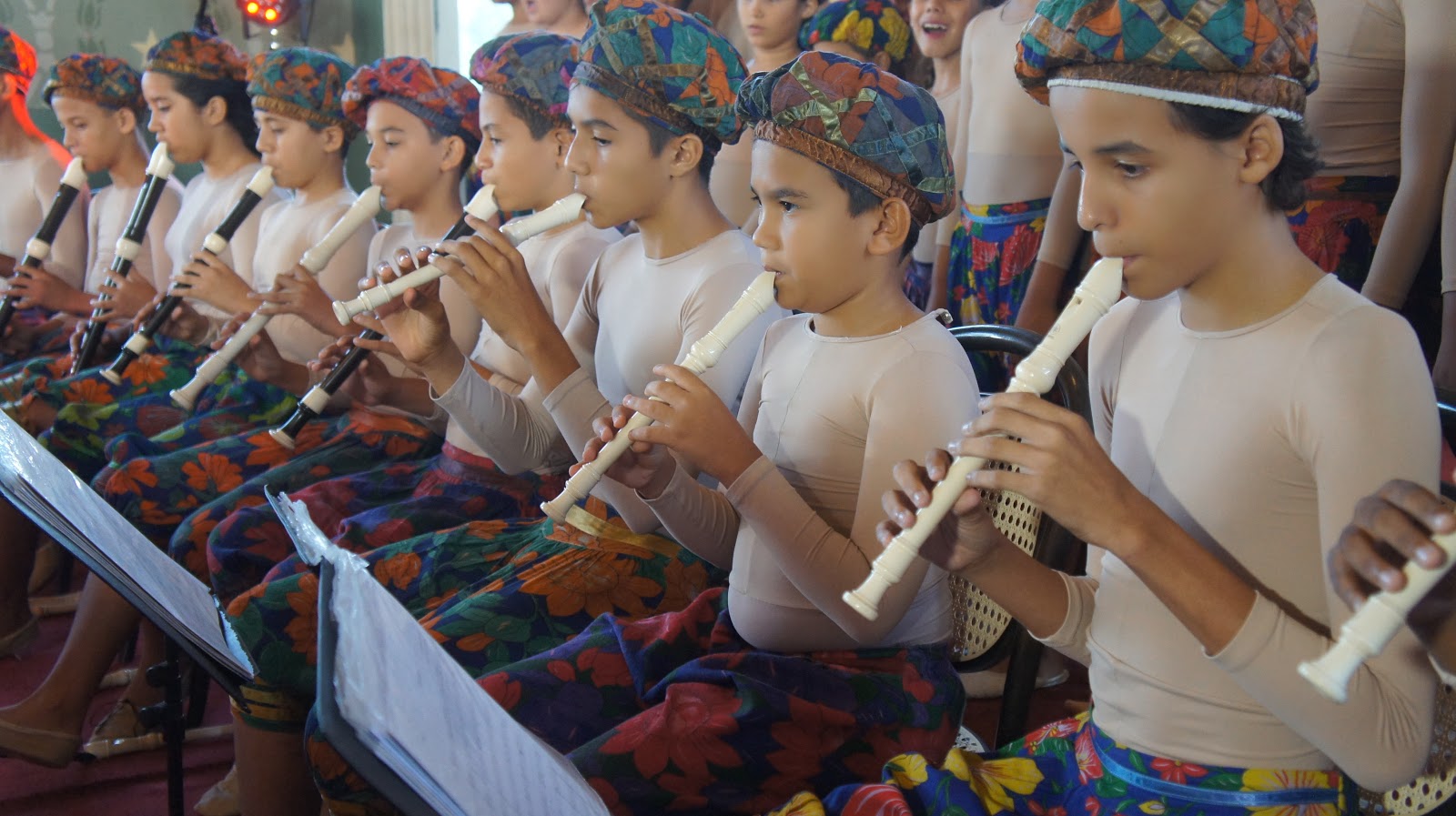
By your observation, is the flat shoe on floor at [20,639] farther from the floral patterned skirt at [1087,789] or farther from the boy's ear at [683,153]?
the floral patterned skirt at [1087,789]

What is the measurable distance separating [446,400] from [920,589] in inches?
33.7

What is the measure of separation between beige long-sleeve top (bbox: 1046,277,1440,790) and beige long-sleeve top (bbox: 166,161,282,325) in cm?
249

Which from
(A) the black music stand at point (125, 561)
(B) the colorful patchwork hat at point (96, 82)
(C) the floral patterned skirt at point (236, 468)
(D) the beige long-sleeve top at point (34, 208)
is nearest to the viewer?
(A) the black music stand at point (125, 561)

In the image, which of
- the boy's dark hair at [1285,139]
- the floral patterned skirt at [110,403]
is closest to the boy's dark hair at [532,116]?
the floral patterned skirt at [110,403]

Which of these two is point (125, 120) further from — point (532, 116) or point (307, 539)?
point (307, 539)

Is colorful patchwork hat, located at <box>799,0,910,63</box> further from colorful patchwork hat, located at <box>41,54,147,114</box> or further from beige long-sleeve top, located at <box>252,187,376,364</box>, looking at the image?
colorful patchwork hat, located at <box>41,54,147,114</box>

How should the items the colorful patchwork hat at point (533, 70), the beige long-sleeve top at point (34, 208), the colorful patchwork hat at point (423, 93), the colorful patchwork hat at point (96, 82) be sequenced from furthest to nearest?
the beige long-sleeve top at point (34, 208) < the colorful patchwork hat at point (96, 82) < the colorful patchwork hat at point (423, 93) < the colorful patchwork hat at point (533, 70)

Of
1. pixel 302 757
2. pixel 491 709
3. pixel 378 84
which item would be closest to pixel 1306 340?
pixel 491 709

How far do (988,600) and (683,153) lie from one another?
32.9 inches

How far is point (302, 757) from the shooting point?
166cm

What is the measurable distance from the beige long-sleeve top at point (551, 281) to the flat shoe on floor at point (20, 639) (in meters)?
1.22

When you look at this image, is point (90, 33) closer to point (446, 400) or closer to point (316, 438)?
point (316, 438)

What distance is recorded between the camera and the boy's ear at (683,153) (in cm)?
180

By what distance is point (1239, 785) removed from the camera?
99cm
